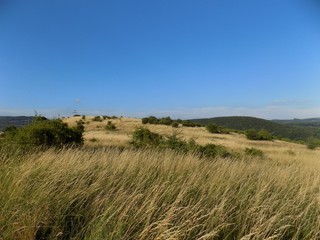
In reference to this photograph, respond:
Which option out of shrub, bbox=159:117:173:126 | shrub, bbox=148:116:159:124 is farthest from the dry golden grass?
shrub, bbox=159:117:173:126

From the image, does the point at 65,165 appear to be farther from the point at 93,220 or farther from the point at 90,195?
the point at 93,220

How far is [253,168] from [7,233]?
6.18m

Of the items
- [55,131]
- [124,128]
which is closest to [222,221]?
[55,131]

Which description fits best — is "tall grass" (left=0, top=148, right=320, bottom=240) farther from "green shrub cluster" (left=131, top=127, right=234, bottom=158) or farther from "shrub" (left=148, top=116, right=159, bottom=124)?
"shrub" (left=148, top=116, right=159, bottom=124)

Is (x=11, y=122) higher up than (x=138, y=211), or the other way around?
(x=11, y=122)

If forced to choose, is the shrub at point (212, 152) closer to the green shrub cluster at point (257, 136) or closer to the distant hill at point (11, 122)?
the distant hill at point (11, 122)

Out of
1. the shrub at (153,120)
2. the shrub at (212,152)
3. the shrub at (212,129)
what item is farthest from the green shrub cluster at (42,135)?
the shrub at (153,120)

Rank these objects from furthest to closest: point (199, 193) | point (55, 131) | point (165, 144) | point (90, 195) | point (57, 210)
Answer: point (55, 131), point (165, 144), point (199, 193), point (90, 195), point (57, 210)

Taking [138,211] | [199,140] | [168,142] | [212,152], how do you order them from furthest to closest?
[199,140] → [168,142] → [212,152] → [138,211]

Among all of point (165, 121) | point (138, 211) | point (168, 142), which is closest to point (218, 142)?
point (168, 142)

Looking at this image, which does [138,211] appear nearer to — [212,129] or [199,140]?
[199,140]

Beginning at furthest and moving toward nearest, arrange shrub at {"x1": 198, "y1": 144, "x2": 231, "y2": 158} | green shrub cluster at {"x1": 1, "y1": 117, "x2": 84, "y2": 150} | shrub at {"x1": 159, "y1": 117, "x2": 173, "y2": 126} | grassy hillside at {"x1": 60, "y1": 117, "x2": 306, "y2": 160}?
shrub at {"x1": 159, "y1": 117, "x2": 173, "y2": 126}, grassy hillside at {"x1": 60, "y1": 117, "x2": 306, "y2": 160}, green shrub cluster at {"x1": 1, "y1": 117, "x2": 84, "y2": 150}, shrub at {"x1": 198, "y1": 144, "x2": 231, "y2": 158}

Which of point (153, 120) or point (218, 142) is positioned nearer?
point (218, 142)

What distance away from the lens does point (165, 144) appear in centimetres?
1823
